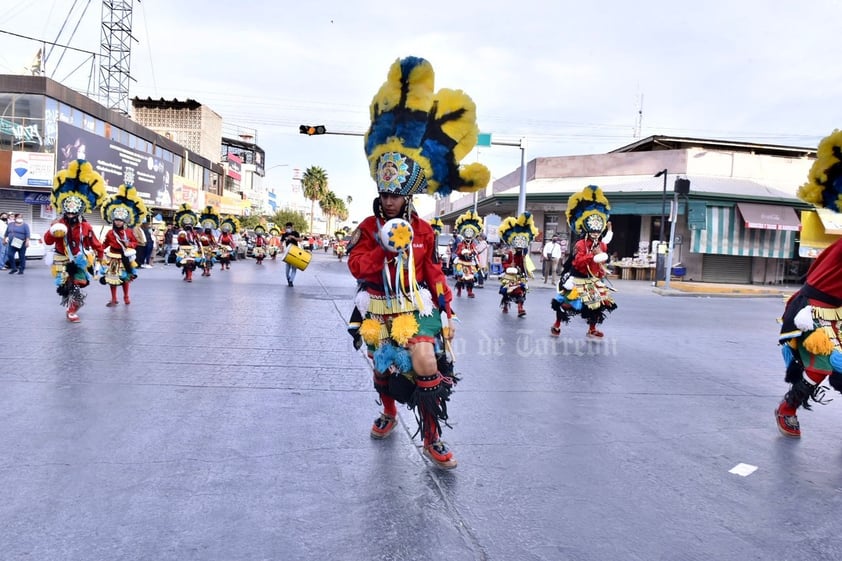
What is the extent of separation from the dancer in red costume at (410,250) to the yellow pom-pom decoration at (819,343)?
249 centimetres

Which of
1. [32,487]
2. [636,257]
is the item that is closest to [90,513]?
[32,487]

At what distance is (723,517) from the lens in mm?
3350

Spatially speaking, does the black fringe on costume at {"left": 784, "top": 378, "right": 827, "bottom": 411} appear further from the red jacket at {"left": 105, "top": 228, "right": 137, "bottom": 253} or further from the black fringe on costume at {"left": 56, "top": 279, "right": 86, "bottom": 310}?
the red jacket at {"left": 105, "top": 228, "right": 137, "bottom": 253}

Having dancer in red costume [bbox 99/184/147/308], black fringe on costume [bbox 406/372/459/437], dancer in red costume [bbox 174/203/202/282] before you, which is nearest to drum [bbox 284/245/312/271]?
black fringe on costume [bbox 406/372/459/437]

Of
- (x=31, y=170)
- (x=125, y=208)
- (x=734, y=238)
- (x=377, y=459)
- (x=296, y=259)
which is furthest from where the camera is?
(x=31, y=170)

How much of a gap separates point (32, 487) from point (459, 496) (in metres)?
2.30

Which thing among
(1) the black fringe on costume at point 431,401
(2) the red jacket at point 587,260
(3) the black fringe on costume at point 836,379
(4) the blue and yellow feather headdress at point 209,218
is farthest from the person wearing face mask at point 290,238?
(3) the black fringe on costume at point 836,379

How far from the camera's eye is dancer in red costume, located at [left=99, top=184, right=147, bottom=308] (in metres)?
11.0

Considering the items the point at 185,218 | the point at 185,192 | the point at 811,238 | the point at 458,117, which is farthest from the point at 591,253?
the point at 185,192

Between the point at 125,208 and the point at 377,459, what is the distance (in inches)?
367

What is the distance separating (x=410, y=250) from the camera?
13.3ft

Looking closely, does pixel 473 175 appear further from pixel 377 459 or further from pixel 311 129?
pixel 311 129

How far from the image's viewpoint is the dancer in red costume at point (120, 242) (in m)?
11.0

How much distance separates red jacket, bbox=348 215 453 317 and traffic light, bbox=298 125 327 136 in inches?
703
